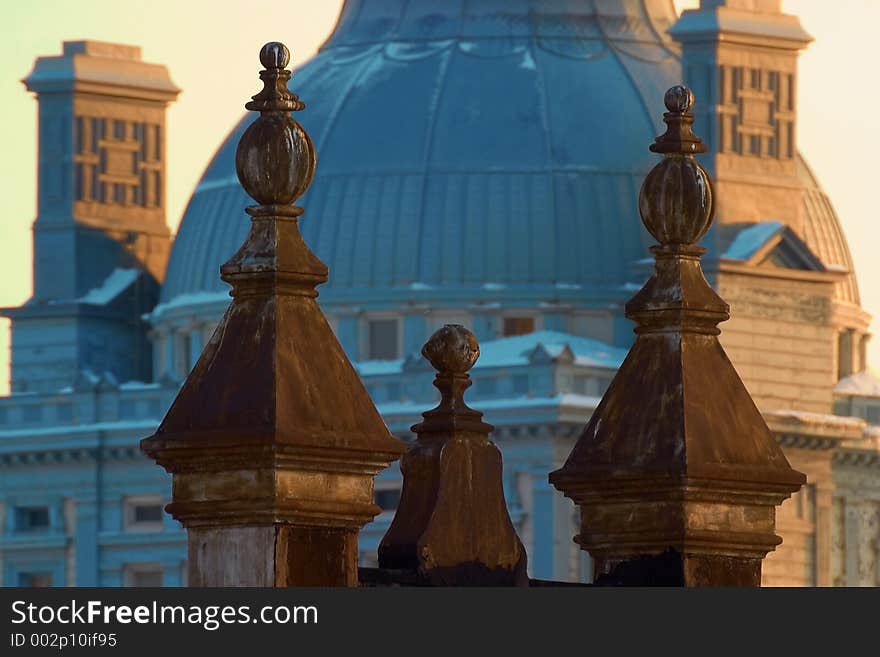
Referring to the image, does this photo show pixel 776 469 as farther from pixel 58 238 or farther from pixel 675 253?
pixel 58 238

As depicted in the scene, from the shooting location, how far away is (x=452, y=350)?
28.4 metres

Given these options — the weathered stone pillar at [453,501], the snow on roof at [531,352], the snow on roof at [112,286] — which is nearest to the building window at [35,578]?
the snow on roof at [112,286]

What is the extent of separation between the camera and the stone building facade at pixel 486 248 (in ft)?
430

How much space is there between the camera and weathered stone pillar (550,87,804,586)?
95.7 ft

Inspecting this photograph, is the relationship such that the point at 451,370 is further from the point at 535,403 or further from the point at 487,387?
the point at 487,387

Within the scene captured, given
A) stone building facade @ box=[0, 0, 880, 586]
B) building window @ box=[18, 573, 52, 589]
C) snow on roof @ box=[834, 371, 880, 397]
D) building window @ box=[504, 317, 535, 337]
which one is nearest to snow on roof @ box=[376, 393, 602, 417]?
stone building facade @ box=[0, 0, 880, 586]

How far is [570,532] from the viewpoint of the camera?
127125 mm

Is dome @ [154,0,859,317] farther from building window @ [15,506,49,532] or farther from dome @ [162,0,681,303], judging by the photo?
building window @ [15,506,49,532]

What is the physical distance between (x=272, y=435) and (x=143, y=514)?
11506 cm

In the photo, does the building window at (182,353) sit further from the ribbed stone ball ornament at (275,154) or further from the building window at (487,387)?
the ribbed stone ball ornament at (275,154)

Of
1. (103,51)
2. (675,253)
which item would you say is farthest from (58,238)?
(675,253)

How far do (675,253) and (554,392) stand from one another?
99.9 m

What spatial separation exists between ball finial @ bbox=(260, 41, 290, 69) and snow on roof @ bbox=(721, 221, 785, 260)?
339ft

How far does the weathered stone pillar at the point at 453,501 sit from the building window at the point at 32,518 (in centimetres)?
11210
